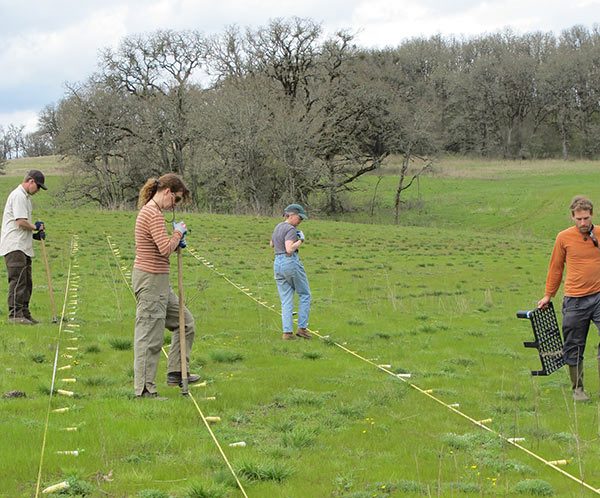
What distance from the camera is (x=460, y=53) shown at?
80.9m

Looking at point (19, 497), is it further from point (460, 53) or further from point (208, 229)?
point (460, 53)

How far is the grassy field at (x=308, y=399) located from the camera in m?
5.65

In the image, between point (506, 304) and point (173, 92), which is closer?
point (506, 304)

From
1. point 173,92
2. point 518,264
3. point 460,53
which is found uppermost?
point 460,53

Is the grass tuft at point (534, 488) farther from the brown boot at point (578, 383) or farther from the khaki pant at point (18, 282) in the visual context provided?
the khaki pant at point (18, 282)

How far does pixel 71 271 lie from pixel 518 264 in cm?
1384

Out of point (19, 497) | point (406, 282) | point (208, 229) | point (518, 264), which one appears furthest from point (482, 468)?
point (208, 229)

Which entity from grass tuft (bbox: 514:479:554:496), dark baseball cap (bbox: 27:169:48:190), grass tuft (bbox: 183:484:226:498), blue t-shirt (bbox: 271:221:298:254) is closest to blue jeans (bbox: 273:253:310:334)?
blue t-shirt (bbox: 271:221:298:254)

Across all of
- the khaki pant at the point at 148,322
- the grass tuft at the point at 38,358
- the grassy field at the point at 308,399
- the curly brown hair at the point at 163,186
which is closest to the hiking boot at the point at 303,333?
the grassy field at the point at 308,399

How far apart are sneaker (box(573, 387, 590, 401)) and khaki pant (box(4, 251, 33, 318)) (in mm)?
7603

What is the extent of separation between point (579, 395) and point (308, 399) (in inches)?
116

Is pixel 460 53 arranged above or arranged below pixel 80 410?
above

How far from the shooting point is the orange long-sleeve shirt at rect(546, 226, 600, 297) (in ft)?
27.0

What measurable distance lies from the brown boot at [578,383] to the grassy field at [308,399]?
0.54 feet
